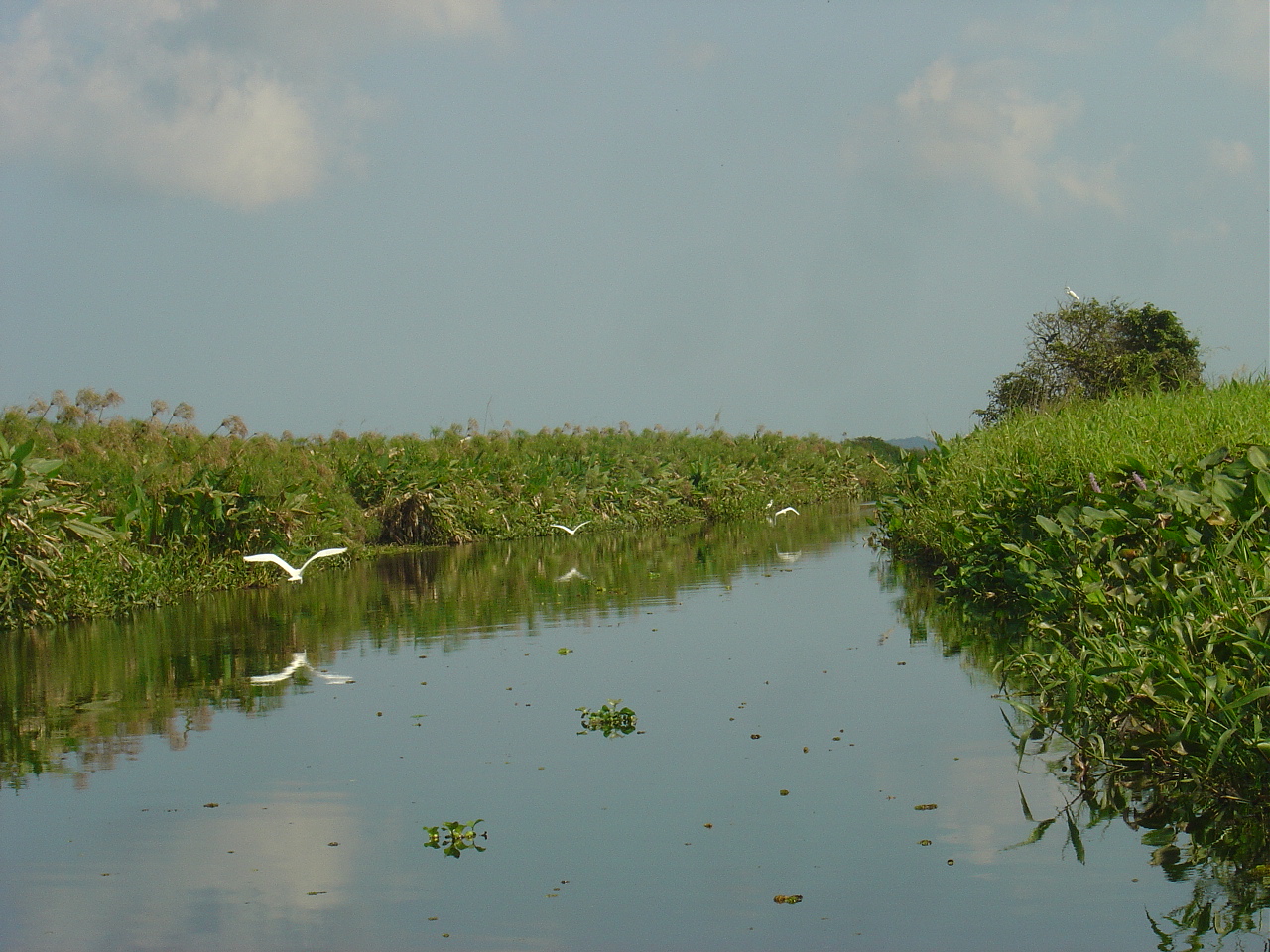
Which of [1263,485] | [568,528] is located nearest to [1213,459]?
[1263,485]

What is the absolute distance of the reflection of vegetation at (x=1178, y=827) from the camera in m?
5.57

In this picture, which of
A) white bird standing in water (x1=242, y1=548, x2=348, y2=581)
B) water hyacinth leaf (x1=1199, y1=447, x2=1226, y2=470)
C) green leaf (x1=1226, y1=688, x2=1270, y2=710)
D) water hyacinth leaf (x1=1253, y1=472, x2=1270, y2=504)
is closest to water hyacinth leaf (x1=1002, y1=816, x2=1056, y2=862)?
green leaf (x1=1226, y1=688, x2=1270, y2=710)

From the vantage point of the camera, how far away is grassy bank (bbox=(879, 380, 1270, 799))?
681 cm

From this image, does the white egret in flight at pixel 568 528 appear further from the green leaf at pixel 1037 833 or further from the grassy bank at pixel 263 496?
the green leaf at pixel 1037 833

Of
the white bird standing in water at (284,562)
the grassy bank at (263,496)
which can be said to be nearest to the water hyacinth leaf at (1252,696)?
the grassy bank at (263,496)

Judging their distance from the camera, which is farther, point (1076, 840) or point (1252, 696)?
point (1076, 840)

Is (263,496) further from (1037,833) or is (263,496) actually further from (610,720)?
(1037,833)

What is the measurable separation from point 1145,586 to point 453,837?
525 centimetres

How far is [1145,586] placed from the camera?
29.7ft

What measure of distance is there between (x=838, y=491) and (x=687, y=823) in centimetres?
4759

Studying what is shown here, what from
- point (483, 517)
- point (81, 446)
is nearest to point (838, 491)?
point (483, 517)

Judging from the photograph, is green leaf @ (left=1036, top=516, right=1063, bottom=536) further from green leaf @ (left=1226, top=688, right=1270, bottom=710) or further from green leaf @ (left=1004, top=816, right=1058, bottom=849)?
green leaf @ (left=1226, top=688, right=1270, bottom=710)

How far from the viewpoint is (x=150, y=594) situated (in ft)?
57.4

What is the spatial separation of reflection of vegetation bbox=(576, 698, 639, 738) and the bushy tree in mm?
26883
